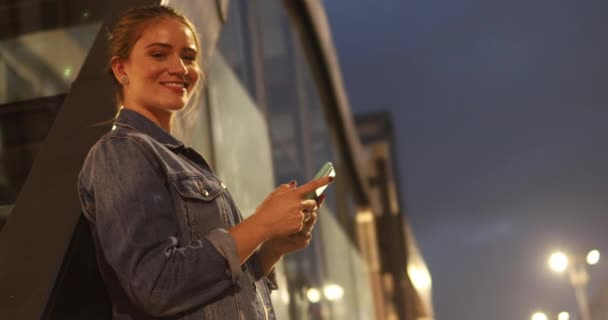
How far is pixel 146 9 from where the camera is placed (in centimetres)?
215

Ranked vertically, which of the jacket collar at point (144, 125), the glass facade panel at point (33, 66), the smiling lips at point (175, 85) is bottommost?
the jacket collar at point (144, 125)

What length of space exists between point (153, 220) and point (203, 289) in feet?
0.63

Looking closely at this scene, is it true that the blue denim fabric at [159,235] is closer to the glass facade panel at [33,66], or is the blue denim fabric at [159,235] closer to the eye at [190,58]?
the eye at [190,58]

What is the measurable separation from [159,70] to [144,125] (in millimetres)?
148

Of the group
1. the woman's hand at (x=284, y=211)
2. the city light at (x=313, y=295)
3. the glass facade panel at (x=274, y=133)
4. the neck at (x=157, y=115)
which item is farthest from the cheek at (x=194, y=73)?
the city light at (x=313, y=295)

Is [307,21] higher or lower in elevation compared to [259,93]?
higher

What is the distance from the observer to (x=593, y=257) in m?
18.4

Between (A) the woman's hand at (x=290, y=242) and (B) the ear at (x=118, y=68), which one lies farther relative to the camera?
(A) the woman's hand at (x=290, y=242)

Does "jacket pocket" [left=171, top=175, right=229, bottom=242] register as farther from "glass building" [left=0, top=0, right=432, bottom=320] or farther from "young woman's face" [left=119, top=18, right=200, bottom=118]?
"glass building" [left=0, top=0, right=432, bottom=320]

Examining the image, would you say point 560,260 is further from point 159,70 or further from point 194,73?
point 159,70

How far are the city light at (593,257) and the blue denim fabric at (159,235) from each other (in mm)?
17502

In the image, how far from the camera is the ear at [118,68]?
2.16m

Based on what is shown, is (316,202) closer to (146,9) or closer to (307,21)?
(146,9)

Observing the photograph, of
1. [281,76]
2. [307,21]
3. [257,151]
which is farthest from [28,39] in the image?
[307,21]
